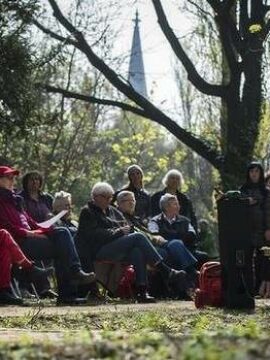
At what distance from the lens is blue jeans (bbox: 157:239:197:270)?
1261cm

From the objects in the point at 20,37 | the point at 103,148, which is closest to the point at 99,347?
the point at 20,37

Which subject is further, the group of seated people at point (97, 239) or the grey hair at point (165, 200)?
the grey hair at point (165, 200)

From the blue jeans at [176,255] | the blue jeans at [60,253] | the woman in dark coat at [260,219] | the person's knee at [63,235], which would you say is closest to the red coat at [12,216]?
the blue jeans at [60,253]

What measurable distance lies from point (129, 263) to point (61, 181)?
50.2ft

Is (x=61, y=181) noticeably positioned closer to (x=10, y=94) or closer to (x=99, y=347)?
(x=10, y=94)

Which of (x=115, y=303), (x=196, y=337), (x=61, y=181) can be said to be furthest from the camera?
(x=61, y=181)

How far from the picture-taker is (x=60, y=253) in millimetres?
11102

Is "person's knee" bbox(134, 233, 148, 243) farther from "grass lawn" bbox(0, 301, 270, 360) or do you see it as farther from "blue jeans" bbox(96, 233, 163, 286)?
"grass lawn" bbox(0, 301, 270, 360)

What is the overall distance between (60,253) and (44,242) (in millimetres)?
260

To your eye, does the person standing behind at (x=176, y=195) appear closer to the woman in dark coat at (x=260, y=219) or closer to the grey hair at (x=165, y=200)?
the grey hair at (x=165, y=200)

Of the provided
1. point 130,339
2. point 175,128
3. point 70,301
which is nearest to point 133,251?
point 70,301

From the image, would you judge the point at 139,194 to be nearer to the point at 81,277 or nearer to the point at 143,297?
the point at 143,297

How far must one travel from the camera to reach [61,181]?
26906 millimetres

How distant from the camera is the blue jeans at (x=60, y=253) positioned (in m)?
11.0
